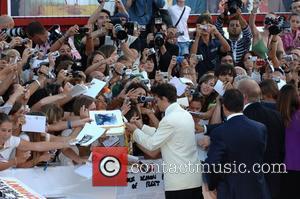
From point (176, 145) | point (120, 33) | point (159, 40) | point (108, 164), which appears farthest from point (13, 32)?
point (176, 145)

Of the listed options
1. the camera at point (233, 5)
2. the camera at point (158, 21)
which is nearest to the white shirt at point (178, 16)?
the camera at point (158, 21)

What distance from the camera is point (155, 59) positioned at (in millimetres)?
12734

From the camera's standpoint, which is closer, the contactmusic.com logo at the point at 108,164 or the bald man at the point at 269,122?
the contactmusic.com logo at the point at 108,164

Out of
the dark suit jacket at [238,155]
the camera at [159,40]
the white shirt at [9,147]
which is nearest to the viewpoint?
the dark suit jacket at [238,155]

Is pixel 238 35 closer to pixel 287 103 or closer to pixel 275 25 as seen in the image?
pixel 275 25

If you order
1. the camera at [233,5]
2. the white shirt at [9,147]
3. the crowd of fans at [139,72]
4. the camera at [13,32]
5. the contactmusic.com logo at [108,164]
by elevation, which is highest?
the camera at [233,5]

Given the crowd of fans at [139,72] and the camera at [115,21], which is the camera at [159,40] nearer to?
the crowd of fans at [139,72]

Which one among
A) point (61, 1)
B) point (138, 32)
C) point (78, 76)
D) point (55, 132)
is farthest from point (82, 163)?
point (61, 1)

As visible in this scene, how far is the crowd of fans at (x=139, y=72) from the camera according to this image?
29.3ft

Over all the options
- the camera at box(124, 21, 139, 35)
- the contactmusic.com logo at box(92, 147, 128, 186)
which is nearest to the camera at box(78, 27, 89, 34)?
the camera at box(124, 21, 139, 35)

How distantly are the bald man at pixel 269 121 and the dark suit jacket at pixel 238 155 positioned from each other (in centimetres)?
69

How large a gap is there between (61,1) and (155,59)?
10.5 feet

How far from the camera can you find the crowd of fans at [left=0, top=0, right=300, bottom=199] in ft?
29.3

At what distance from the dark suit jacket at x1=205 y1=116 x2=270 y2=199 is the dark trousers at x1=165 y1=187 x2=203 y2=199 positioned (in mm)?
311
